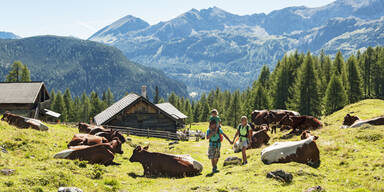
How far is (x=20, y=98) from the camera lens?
133 feet

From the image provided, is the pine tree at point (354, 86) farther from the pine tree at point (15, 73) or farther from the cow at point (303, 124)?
the pine tree at point (15, 73)

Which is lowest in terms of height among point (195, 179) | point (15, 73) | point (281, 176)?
point (195, 179)

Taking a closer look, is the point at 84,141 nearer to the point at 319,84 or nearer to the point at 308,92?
the point at 308,92

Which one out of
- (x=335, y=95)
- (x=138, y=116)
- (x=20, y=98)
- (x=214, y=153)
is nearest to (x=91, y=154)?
(x=214, y=153)

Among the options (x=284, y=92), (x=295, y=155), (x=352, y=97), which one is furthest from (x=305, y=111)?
(x=295, y=155)

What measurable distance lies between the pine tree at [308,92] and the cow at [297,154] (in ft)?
168

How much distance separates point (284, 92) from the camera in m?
68.3

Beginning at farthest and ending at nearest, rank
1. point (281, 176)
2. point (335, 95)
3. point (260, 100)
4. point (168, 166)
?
1. point (260, 100)
2. point (335, 95)
3. point (168, 166)
4. point (281, 176)

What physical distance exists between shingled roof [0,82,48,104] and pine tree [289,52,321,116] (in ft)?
169


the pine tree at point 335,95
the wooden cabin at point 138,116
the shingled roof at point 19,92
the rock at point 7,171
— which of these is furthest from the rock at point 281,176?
the pine tree at point 335,95

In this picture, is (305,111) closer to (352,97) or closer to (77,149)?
(352,97)

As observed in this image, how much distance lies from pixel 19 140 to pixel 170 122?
30.4 meters

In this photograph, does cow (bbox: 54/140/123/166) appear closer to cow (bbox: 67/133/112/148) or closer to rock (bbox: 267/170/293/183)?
cow (bbox: 67/133/112/148)

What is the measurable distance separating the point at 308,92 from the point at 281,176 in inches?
2136
